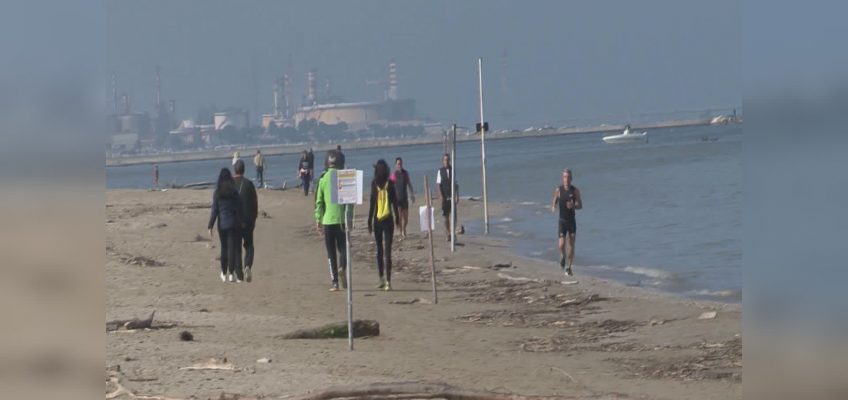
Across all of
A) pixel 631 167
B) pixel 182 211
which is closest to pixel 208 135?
pixel 631 167

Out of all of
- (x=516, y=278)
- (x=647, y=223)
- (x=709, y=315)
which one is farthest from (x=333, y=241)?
(x=647, y=223)

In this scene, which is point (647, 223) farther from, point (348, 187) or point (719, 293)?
point (348, 187)

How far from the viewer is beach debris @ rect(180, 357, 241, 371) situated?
1044 cm

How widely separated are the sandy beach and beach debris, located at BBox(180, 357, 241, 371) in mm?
27

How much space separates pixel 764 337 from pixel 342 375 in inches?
254

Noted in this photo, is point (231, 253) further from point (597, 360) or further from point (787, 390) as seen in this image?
point (787, 390)

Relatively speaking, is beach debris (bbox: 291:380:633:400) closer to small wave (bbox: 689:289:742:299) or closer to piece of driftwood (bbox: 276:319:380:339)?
piece of driftwood (bbox: 276:319:380:339)

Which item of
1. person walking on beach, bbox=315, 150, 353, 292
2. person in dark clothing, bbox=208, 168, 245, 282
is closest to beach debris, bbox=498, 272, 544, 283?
person walking on beach, bbox=315, 150, 353, 292

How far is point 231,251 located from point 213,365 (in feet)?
25.5

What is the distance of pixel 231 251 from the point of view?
1822cm

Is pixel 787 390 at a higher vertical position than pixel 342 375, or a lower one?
higher

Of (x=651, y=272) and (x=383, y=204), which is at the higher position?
(x=383, y=204)

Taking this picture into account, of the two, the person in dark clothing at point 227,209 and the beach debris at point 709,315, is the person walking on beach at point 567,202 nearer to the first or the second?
the beach debris at point 709,315

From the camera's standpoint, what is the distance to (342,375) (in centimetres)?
1040
